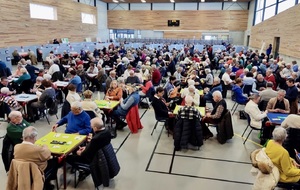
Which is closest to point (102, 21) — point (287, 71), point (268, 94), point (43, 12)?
point (43, 12)

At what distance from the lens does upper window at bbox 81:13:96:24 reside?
79.9 feet

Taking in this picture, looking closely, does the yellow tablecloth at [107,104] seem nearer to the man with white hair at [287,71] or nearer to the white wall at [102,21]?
the man with white hair at [287,71]

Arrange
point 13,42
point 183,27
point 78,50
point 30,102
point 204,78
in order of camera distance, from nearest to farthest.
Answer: point 30,102 < point 204,78 < point 13,42 < point 78,50 < point 183,27

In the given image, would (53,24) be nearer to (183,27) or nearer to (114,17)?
(114,17)

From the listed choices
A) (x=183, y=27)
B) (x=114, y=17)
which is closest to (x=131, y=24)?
(x=114, y=17)

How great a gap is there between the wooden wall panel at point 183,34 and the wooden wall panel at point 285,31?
Result: 29.1 feet

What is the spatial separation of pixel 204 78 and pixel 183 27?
20035 millimetres

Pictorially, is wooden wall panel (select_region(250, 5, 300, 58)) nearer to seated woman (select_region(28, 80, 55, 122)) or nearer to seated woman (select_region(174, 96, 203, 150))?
seated woman (select_region(174, 96, 203, 150))

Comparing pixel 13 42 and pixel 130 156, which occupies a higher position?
pixel 13 42

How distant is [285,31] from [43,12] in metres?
17.0

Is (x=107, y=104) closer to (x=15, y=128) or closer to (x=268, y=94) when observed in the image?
(x=15, y=128)

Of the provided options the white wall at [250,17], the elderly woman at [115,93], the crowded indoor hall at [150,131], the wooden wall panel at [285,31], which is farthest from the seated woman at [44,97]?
the white wall at [250,17]

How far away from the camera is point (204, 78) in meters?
8.70

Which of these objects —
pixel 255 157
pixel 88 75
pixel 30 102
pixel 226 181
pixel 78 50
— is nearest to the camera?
pixel 255 157
